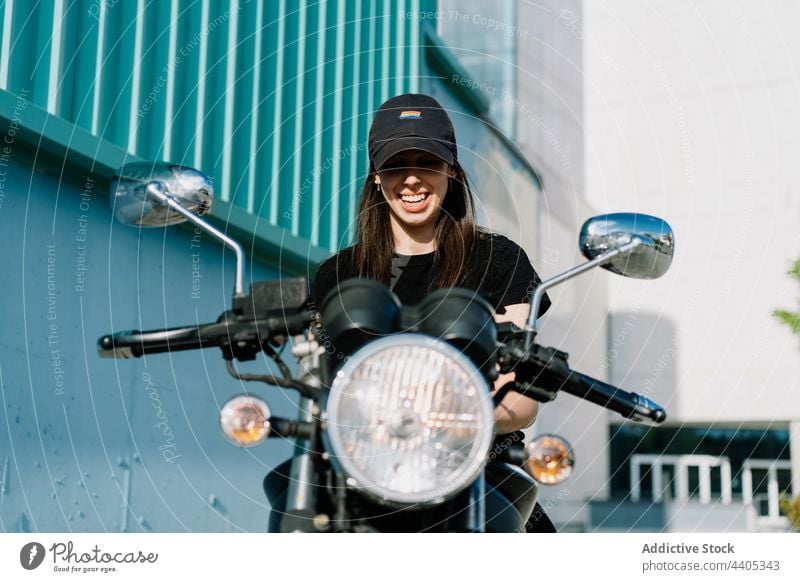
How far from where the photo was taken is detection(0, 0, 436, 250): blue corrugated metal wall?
3.83m

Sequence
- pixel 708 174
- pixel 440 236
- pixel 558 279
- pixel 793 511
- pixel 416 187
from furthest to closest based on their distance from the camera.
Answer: pixel 708 174, pixel 793 511, pixel 440 236, pixel 416 187, pixel 558 279

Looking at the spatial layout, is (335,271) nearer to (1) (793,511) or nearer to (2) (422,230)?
(2) (422,230)

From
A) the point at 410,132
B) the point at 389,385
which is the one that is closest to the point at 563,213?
the point at 410,132

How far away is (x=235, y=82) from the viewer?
4953 millimetres

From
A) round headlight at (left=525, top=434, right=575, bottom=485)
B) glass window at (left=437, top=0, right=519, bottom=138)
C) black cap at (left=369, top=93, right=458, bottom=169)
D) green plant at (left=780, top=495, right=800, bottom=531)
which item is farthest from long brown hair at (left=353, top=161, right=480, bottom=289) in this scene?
green plant at (left=780, top=495, right=800, bottom=531)

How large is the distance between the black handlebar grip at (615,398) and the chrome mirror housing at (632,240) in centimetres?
19

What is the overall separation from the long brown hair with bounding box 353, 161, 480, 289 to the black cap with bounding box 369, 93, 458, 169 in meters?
0.25

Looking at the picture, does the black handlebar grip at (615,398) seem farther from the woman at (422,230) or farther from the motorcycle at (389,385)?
the woman at (422,230)

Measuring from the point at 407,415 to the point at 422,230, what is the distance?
1131 mm

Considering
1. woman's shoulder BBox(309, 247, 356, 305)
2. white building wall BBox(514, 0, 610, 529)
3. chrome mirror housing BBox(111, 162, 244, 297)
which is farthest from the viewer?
white building wall BBox(514, 0, 610, 529)

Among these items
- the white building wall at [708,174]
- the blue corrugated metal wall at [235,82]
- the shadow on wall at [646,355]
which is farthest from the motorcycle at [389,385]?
the shadow on wall at [646,355]

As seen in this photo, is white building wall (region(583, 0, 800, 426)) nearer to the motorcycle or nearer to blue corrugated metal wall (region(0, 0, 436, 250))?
blue corrugated metal wall (region(0, 0, 436, 250))

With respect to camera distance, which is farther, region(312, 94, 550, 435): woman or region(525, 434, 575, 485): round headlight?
region(312, 94, 550, 435): woman
